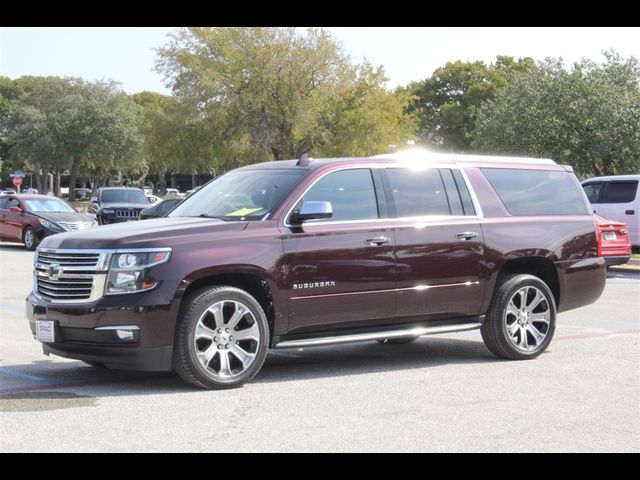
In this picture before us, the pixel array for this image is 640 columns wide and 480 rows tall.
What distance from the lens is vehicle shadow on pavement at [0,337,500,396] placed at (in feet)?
25.1

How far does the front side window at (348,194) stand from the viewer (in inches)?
328

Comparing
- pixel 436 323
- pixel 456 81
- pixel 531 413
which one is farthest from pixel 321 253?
pixel 456 81

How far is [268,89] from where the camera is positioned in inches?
1930

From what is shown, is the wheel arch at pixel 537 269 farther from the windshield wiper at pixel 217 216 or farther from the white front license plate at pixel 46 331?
the white front license plate at pixel 46 331

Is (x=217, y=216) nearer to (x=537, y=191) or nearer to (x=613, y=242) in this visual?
(x=537, y=191)

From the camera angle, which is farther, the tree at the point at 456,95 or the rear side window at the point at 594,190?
the tree at the point at 456,95

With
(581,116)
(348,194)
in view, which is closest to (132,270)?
(348,194)

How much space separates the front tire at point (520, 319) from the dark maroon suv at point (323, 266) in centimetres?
1

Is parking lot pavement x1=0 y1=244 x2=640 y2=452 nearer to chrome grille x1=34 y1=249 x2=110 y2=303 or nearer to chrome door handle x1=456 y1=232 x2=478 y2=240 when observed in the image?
chrome grille x1=34 y1=249 x2=110 y2=303

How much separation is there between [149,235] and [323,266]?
1.45 m

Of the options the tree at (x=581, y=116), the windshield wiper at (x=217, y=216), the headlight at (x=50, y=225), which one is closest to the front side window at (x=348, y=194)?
the windshield wiper at (x=217, y=216)

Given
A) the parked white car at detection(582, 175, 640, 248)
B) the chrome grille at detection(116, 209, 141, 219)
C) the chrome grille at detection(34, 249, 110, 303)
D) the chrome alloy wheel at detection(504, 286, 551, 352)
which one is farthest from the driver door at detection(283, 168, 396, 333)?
the chrome grille at detection(116, 209, 141, 219)

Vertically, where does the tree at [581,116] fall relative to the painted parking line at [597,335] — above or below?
above

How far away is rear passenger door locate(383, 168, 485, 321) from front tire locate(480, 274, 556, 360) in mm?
255
